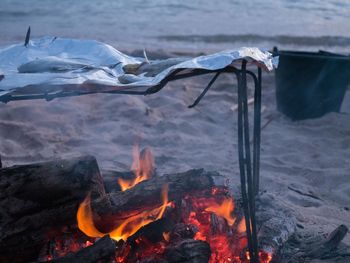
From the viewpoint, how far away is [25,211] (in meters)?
2.72

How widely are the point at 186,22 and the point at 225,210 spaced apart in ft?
37.1

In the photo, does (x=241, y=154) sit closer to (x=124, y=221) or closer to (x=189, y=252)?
(x=189, y=252)

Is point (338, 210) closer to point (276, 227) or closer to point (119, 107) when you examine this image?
point (276, 227)

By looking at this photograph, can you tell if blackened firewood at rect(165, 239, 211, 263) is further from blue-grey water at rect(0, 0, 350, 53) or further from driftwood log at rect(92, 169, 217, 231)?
blue-grey water at rect(0, 0, 350, 53)

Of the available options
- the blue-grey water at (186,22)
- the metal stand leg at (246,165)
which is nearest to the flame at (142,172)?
the metal stand leg at (246,165)

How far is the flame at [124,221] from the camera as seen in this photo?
2779mm

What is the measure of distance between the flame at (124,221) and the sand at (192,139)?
1379 millimetres

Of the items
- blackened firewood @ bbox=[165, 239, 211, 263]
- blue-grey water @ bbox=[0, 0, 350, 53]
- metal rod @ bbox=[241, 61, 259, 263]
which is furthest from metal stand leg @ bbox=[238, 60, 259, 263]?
blue-grey water @ bbox=[0, 0, 350, 53]

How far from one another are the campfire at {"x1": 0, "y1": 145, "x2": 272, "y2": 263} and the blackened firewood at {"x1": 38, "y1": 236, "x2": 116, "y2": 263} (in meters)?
0.10

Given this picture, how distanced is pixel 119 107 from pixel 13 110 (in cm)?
131

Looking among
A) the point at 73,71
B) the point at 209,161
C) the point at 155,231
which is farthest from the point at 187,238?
the point at 209,161

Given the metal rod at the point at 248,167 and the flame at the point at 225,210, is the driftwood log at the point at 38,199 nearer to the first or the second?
the flame at the point at 225,210

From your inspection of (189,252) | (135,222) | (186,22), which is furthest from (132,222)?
(186,22)

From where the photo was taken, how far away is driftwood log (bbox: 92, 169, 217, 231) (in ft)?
9.27
